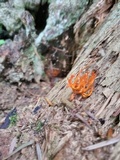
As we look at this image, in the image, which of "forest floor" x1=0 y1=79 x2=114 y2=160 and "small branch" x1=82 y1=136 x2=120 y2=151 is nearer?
"small branch" x1=82 y1=136 x2=120 y2=151

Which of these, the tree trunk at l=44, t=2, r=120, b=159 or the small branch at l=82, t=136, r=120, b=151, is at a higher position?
the tree trunk at l=44, t=2, r=120, b=159

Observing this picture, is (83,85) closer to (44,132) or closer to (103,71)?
(103,71)

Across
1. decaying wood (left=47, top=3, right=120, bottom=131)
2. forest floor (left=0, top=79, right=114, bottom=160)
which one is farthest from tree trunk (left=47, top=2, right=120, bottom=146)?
forest floor (left=0, top=79, right=114, bottom=160)

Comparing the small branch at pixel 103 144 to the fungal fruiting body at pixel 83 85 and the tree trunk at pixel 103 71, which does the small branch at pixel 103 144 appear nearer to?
the tree trunk at pixel 103 71

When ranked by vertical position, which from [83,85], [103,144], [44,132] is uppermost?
[83,85]

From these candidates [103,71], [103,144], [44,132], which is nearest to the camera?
[103,144]

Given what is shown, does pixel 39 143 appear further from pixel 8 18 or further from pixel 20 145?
pixel 8 18

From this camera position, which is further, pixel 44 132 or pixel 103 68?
pixel 103 68

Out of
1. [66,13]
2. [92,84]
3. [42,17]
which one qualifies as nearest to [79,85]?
[92,84]

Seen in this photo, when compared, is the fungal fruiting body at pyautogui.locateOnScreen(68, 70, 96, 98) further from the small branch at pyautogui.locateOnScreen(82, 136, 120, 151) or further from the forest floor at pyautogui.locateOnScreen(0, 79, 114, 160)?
the small branch at pyautogui.locateOnScreen(82, 136, 120, 151)

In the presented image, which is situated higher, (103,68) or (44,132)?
(103,68)

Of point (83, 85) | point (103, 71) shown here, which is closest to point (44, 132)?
point (83, 85)

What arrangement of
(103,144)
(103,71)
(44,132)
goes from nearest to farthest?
(103,144) → (44,132) → (103,71)
